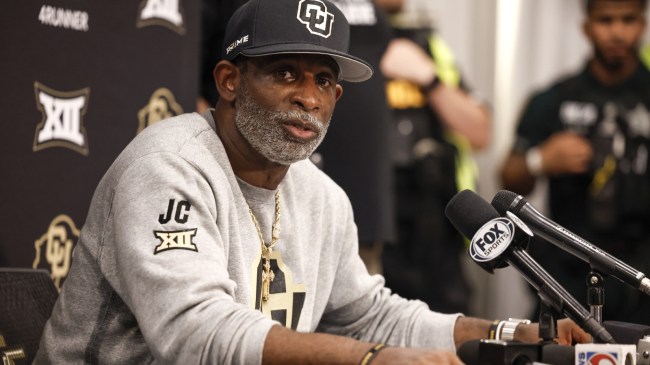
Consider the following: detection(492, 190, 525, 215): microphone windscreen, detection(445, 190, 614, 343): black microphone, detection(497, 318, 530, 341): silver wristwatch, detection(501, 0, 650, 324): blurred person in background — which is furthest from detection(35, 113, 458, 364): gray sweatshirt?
detection(501, 0, 650, 324): blurred person in background

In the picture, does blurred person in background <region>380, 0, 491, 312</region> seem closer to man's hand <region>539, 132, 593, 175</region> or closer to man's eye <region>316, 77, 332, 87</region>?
man's hand <region>539, 132, 593, 175</region>

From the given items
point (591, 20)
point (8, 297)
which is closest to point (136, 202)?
point (8, 297)

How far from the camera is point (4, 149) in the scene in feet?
9.48

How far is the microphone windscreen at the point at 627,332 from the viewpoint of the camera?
213 cm

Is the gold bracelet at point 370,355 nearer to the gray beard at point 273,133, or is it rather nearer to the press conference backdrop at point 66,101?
the gray beard at point 273,133

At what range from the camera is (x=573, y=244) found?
2068mm

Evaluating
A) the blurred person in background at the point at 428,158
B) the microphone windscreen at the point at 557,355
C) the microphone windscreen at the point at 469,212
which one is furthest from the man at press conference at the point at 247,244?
the blurred person in background at the point at 428,158

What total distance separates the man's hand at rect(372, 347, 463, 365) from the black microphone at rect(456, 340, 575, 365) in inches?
2.3

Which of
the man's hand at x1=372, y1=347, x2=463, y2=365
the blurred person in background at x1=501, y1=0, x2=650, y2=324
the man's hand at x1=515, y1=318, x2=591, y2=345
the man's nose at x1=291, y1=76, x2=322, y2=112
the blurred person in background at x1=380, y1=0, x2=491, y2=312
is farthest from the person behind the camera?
the blurred person in background at x1=380, y1=0, x2=491, y2=312

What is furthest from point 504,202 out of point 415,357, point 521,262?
point 415,357

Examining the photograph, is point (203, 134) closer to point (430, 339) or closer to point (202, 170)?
point (202, 170)

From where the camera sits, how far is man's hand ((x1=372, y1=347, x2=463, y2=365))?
6.05ft

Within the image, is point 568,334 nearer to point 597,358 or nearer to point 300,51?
point 597,358

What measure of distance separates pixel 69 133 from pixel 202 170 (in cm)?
95
